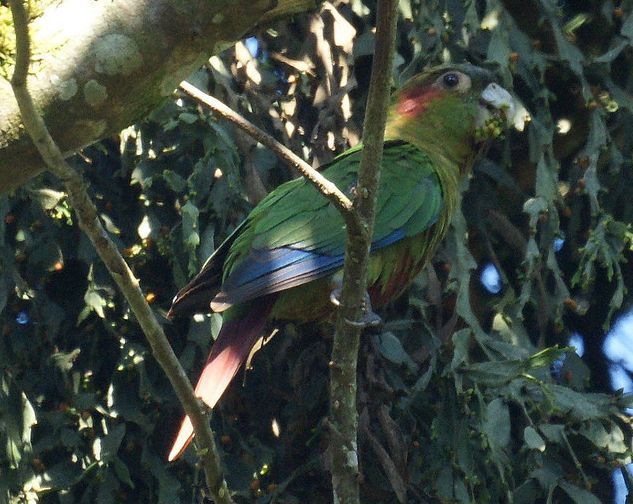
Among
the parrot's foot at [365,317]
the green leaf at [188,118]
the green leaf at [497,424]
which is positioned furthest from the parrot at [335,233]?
the green leaf at [497,424]

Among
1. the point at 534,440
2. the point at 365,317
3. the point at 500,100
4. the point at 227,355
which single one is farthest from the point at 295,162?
the point at 500,100

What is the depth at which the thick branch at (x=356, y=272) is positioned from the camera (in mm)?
1484

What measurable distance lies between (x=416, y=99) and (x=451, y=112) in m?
0.11

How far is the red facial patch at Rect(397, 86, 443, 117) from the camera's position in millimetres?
2959

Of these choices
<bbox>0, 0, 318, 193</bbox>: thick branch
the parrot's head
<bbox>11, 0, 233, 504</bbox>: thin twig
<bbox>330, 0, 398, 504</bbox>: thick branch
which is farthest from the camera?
the parrot's head

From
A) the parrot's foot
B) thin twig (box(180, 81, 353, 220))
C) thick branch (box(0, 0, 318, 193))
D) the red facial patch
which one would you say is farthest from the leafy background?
thick branch (box(0, 0, 318, 193))

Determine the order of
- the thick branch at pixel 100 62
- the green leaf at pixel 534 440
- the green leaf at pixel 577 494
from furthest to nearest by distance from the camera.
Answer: the green leaf at pixel 577 494, the green leaf at pixel 534 440, the thick branch at pixel 100 62

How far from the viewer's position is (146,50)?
132cm

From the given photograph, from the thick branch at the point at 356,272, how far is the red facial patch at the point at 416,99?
137cm

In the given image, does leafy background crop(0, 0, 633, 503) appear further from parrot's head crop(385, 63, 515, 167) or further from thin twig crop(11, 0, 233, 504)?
thin twig crop(11, 0, 233, 504)

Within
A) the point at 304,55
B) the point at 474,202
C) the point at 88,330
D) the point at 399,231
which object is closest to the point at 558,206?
the point at 474,202

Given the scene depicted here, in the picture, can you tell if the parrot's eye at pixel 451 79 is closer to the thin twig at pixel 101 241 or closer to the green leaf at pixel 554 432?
the green leaf at pixel 554 432

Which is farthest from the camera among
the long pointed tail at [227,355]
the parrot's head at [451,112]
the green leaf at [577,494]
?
the parrot's head at [451,112]

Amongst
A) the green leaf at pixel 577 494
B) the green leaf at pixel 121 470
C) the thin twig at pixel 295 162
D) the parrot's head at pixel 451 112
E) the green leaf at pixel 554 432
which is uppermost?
the thin twig at pixel 295 162
